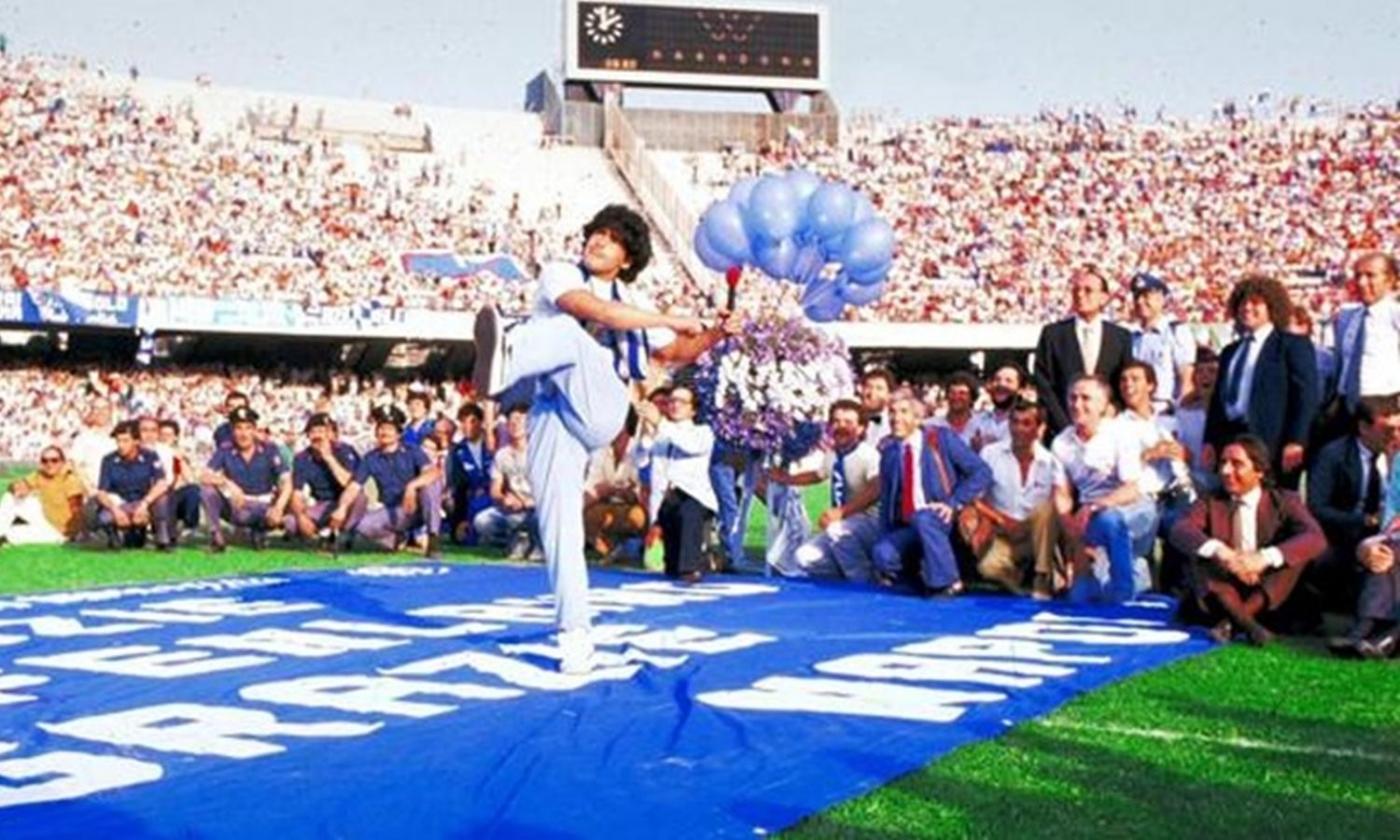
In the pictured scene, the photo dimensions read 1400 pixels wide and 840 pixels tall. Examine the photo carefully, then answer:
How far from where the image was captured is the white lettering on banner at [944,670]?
5922 mm

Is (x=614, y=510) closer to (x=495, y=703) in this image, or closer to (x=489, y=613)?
(x=489, y=613)

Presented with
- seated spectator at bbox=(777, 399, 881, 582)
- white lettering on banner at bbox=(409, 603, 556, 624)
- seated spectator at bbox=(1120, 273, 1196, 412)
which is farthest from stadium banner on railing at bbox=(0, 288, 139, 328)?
seated spectator at bbox=(1120, 273, 1196, 412)

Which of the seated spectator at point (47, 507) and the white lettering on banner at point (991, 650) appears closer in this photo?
the white lettering on banner at point (991, 650)

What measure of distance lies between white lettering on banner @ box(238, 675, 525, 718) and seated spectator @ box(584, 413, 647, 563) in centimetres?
540

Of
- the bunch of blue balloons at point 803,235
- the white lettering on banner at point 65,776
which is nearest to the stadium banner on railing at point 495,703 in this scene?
the white lettering on banner at point 65,776

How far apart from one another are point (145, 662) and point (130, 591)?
9.31 ft

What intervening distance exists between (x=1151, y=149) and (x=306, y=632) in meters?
44.0

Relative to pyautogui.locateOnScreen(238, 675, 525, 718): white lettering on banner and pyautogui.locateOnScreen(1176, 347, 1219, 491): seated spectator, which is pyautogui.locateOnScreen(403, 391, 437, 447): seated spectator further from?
pyautogui.locateOnScreen(238, 675, 525, 718): white lettering on banner

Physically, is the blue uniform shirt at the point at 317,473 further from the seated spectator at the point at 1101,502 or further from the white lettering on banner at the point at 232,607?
the seated spectator at the point at 1101,502

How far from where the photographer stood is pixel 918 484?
920 cm

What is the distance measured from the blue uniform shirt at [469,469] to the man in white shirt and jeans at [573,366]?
6511 millimetres

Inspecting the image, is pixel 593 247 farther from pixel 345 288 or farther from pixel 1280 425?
pixel 345 288

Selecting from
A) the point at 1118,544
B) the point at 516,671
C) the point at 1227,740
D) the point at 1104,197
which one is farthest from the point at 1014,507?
the point at 1104,197

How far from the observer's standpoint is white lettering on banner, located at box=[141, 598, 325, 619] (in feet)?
25.7
